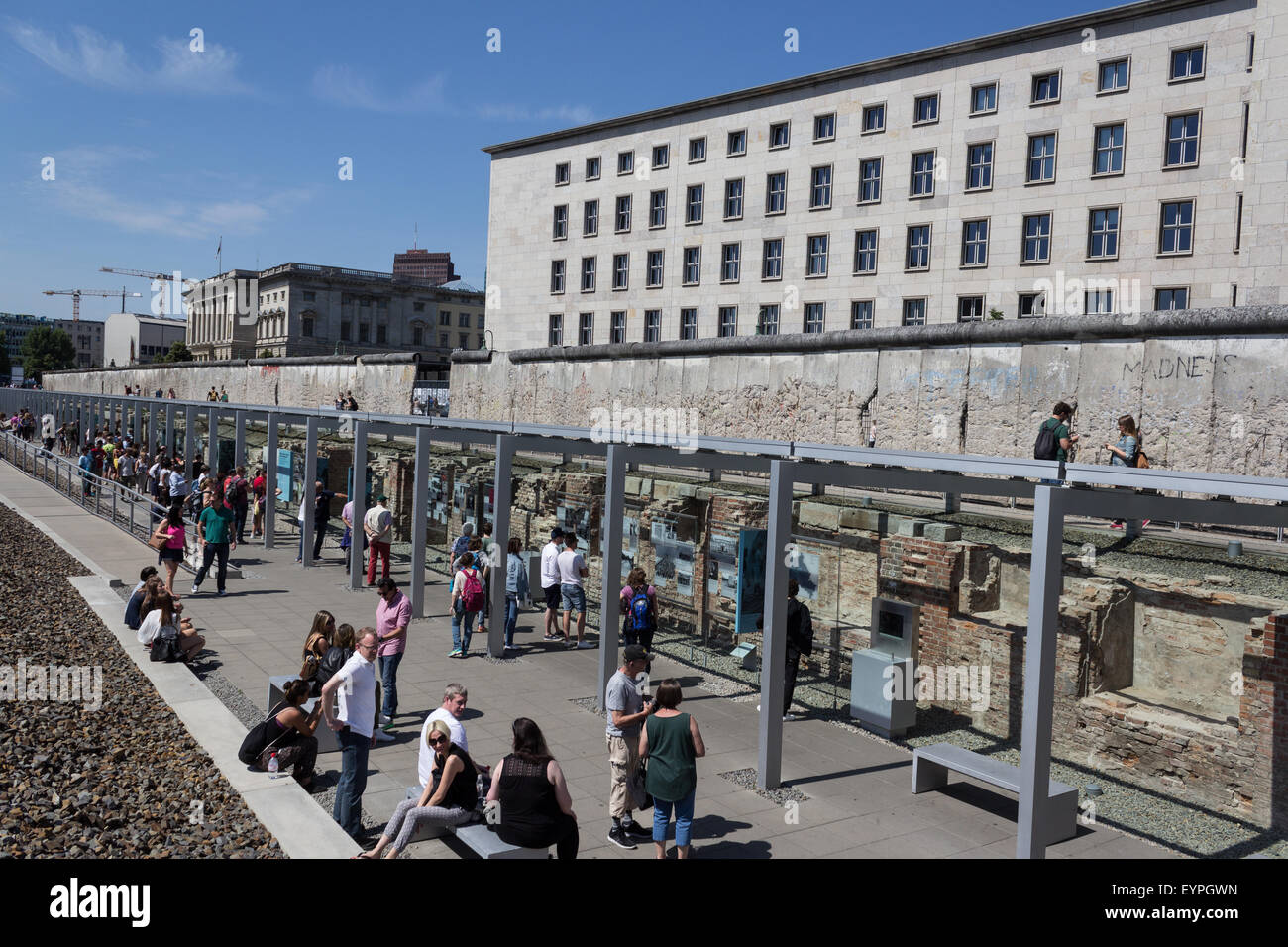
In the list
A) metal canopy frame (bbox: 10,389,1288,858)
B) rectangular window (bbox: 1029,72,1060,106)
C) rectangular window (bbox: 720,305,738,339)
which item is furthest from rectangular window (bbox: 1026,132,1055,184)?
metal canopy frame (bbox: 10,389,1288,858)

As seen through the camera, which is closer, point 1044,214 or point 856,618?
point 856,618

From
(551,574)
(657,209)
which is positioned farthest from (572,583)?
(657,209)

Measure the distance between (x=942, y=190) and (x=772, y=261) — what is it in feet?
27.4

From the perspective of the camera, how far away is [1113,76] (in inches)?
1347

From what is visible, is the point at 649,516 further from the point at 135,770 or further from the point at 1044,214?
the point at 1044,214

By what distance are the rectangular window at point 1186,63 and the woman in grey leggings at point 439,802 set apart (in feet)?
113

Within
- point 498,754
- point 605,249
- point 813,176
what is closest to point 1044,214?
point 813,176

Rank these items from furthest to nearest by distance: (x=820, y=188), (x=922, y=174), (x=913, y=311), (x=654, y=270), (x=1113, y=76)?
(x=654, y=270) → (x=820, y=188) → (x=913, y=311) → (x=922, y=174) → (x=1113, y=76)

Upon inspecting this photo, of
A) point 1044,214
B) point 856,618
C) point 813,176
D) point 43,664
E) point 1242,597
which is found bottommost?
point 43,664

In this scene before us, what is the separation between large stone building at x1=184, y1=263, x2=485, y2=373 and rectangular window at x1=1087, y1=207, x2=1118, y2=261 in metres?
64.2

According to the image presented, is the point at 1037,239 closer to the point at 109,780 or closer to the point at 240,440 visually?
the point at 240,440

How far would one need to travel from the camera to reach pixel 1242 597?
809cm

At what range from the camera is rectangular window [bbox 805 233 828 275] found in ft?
140
